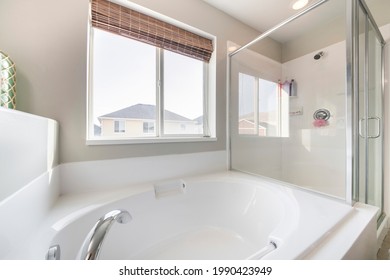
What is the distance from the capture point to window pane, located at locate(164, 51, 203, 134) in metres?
1.56

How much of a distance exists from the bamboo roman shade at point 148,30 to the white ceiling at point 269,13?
1.31 feet

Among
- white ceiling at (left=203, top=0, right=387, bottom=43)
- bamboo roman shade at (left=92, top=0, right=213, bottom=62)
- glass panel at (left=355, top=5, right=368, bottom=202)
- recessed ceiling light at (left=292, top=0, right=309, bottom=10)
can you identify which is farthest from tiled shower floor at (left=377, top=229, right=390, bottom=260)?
recessed ceiling light at (left=292, top=0, right=309, bottom=10)

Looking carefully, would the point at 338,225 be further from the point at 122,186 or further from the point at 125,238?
the point at 122,186

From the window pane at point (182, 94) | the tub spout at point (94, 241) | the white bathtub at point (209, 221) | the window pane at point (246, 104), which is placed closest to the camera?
the tub spout at point (94, 241)

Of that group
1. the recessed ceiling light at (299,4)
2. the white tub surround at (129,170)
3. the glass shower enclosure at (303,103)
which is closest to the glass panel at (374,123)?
the glass shower enclosure at (303,103)

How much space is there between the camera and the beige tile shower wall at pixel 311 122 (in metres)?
1.62

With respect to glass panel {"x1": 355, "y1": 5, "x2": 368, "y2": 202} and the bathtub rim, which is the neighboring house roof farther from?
glass panel {"x1": 355, "y1": 5, "x2": 368, "y2": 202}

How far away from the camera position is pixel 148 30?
1.35m

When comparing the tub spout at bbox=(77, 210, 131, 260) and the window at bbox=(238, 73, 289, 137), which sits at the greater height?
the window at bbox=(238, 73, 289, 137)

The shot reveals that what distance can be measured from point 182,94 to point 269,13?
1.30 meters

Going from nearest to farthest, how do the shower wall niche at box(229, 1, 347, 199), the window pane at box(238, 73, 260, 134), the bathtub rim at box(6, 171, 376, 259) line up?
the bathtub rim at box(6, 171, 376, 259), the shower wall niche at box(229, 1, 347, 199), the window pane at box(238, 73, 260, 134)

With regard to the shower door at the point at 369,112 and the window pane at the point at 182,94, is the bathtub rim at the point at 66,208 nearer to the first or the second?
the shower door at the point at 369,112

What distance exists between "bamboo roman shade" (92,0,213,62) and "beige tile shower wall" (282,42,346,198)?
125cm
